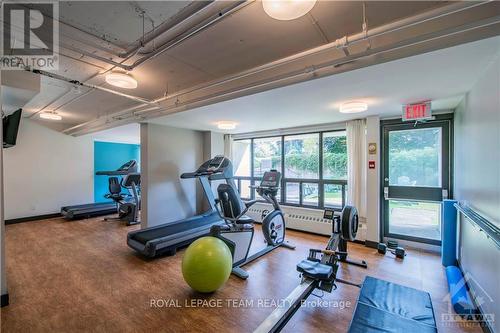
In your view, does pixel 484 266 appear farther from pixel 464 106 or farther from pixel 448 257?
pixel 464 106

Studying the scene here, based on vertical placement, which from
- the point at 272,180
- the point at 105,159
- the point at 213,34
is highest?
the point at 213,34

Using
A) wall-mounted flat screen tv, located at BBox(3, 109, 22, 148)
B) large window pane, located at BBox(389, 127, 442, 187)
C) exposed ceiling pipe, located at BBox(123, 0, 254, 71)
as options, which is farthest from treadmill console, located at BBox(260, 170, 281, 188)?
wall-mounted flat screen tv, located at BBox(3, 109, 22, 148)

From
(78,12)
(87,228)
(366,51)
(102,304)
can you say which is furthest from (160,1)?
(87,228)

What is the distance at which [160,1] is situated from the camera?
4.93 feet

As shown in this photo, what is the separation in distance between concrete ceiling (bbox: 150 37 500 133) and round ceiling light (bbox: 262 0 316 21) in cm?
121

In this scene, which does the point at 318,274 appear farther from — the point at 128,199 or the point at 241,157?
the point at 128,199

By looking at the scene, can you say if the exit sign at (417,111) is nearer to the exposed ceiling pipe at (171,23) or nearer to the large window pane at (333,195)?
the large window pane at (333,195)

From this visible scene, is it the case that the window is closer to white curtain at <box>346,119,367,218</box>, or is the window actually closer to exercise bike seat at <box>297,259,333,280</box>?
white curtain at <box>346,119,367,218</box>

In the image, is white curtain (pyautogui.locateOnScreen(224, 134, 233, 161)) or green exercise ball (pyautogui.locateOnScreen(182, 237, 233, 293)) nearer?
green exercise ball (pyautogui.locateOnScreen(182, 237, 233, 293))

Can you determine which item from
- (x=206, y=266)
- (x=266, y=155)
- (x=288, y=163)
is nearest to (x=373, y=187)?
(x=288, y=163)

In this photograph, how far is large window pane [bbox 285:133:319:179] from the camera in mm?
5258

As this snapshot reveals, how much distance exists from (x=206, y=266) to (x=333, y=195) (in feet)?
11.4

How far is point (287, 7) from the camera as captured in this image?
120 centimetres

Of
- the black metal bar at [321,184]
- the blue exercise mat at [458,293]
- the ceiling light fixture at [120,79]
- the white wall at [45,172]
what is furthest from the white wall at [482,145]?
the white wall at [45,172]
